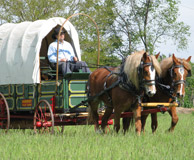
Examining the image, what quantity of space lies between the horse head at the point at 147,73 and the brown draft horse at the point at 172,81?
0.57 m

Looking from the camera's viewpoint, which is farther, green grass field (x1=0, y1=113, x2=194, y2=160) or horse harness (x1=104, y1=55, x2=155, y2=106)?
horse harness (x1=104, y1=55, x2=155, y2=106)

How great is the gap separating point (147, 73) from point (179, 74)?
716 mm

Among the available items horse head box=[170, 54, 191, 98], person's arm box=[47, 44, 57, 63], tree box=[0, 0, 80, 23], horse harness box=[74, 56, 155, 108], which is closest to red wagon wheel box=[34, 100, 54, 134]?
person's arm box=[47, 44, 57, 63]

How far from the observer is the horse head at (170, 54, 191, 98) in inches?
277

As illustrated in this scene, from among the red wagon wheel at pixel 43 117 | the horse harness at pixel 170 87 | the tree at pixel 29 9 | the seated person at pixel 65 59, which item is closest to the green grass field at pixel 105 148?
the horse harness at pixel 170 87

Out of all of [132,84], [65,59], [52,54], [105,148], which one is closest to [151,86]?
[132,84]

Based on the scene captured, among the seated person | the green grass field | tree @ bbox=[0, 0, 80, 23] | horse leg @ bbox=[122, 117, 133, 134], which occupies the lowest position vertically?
the green grass field

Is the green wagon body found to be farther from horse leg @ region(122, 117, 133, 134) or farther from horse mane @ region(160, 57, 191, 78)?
horse mane @ region(160, 57, 191, 78)

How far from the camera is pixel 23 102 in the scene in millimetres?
8875

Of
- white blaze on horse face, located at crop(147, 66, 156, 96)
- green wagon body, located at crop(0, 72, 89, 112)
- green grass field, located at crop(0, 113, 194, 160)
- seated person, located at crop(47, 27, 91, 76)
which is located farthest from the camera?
seated person, located at crop(47, 27, 91, 76)

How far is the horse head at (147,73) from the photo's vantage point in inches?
266

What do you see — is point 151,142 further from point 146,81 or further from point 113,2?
point 113,2

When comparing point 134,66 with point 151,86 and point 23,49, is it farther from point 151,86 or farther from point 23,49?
point 23,49

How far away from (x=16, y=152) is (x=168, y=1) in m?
28.8
